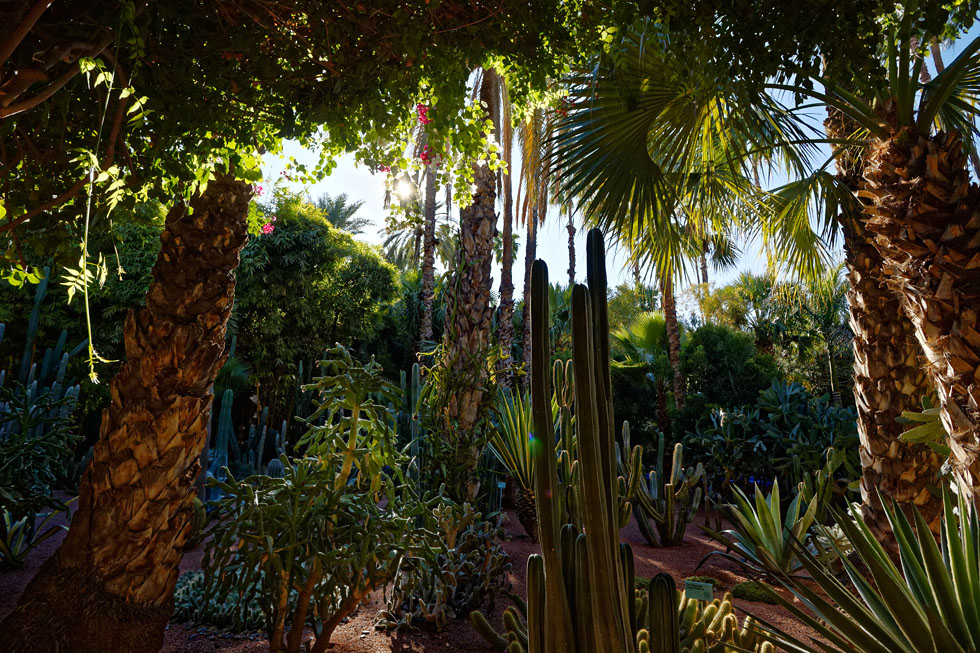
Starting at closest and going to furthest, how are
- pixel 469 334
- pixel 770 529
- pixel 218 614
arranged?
pixel 218 614 < pixel 770 529 < pixel 469 334

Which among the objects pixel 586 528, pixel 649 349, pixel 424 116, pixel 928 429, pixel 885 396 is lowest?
pixel 586 528

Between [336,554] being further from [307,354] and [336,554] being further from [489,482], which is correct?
[307,354]

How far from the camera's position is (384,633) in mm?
3348

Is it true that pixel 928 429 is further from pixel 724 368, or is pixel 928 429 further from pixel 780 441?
pixel 724 368

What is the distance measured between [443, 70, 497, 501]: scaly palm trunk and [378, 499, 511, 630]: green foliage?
596mm

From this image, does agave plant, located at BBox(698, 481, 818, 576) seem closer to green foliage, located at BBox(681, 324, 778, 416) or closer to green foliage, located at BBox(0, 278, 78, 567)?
green foliage, located at BBox(0, 278, 78, 567)

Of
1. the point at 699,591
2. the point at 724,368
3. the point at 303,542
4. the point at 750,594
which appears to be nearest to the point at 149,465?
the point at 303,542

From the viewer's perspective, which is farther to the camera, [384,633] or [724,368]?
[724,368]

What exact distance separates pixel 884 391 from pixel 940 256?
1506 millimetres

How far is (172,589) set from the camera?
7.97 ft

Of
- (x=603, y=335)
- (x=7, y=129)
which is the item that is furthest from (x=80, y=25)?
(x=603, y=335)

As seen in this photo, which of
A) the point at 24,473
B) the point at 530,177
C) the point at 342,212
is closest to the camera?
the point at 24,473

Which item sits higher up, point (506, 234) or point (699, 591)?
point (506, 234)

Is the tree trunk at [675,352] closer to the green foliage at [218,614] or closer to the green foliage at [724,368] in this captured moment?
the green foliage at [724,368]
